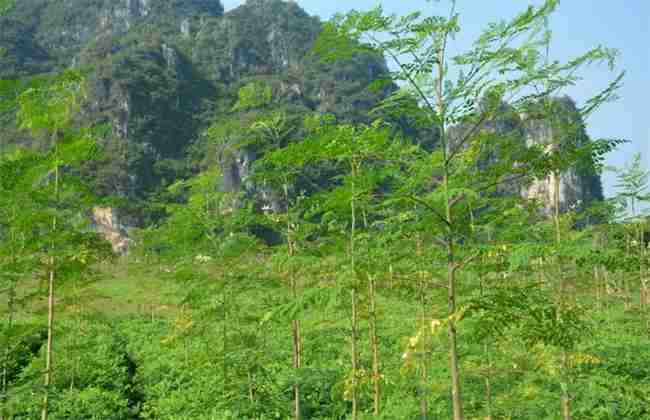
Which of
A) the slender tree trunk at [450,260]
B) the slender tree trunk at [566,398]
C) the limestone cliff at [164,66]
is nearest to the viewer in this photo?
the slender tree trunk at [450,260]

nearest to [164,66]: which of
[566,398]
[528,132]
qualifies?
[528,132]

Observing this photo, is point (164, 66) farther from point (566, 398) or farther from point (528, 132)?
point (566, 398)

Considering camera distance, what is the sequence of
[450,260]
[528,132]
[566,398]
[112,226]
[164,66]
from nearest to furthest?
[450,260]
[566,398]
[528,132]
[112,226]
[164,66]

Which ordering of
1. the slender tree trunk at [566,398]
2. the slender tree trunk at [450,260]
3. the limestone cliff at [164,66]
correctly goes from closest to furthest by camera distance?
the slender tree trunk at [450,260]
the slender tree trunk at [566,398]
the limestone cliff at [164,66]

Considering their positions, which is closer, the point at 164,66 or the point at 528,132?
the point at 528,132

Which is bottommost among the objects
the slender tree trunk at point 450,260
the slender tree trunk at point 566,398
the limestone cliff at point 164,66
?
the slender tree trunk at point 566,398

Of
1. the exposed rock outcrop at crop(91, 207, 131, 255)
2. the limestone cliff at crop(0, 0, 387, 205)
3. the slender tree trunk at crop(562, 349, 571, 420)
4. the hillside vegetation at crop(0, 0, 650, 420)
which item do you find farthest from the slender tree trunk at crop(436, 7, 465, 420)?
the exposed rock outcrop at crop(91, 207, 131, 255)

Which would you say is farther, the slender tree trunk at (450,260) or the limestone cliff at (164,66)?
the limestone cliff at (164,66)

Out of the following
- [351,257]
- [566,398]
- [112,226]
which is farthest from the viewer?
[112,226]

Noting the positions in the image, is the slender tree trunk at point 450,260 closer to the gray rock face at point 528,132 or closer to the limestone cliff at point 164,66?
the gray rock face at point 528,132

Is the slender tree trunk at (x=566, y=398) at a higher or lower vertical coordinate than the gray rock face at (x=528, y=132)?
lower

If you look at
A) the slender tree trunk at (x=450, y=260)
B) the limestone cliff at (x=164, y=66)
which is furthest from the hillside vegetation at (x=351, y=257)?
the limestone cliff at (x=164, y=66)

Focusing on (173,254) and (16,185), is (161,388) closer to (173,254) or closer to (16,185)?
(173,254)

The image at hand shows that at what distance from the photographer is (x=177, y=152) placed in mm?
99438
